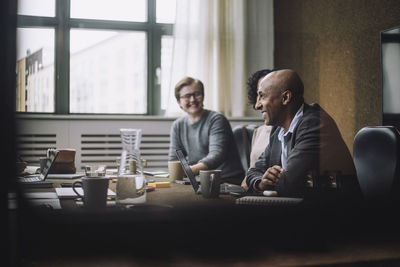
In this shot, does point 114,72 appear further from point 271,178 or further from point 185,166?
point 271,178

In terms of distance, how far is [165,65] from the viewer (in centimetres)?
348

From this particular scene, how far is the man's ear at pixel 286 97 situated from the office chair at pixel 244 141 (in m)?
1.40

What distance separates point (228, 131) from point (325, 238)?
1.80 m

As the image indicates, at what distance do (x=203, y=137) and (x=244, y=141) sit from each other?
0.32m

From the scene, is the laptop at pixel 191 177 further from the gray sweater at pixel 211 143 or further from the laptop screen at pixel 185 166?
the gray sweater at pixel 211 143

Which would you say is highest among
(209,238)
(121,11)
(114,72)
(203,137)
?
(121,11)

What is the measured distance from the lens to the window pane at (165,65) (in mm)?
3445

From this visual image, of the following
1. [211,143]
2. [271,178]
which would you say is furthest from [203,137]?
[271,178]

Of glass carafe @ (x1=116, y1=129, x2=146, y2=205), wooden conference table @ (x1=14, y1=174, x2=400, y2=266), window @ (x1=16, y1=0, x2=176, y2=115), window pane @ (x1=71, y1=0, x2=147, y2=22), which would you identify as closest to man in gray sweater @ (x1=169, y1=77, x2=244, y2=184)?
window pane @ (x1=71, y1=0, x2=147, y2=22)

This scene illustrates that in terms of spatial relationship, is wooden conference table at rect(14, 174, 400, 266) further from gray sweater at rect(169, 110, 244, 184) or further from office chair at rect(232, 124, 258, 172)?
office chair at rect(232, 124, 258, 172)

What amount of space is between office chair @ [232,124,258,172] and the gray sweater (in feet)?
0.44

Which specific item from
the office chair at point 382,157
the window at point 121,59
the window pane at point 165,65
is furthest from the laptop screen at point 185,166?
the window pane at point 165,65

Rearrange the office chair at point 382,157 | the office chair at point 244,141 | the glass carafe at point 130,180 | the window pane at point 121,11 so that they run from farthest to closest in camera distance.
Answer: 1. the window pane at point 121,11
2. the office chair at point 244,141
3. the office chair at point 382,157
4. the glass carafe at point 130,180

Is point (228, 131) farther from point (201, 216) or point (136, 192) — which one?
point (201, 216)
